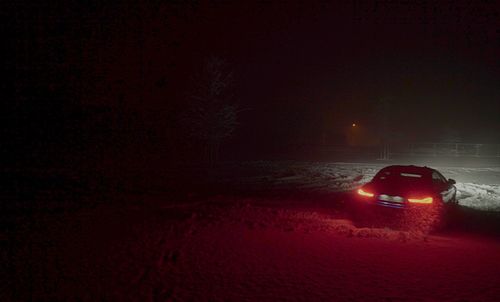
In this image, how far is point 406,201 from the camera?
328 inches

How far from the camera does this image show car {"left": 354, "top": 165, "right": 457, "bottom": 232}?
837 centimetres

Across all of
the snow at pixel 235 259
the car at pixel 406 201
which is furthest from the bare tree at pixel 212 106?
the car at pixel 406 201

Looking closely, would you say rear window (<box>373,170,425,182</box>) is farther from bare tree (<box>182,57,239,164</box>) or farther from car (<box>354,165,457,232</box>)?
bare tree (<box>182,57,239,164</box>)

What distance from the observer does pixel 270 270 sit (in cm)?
599

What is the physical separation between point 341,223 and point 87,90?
43948 mm

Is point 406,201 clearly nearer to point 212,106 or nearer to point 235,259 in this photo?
point 235,259

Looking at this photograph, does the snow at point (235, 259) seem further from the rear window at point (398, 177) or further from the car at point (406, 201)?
the rear window at point (398, 177)

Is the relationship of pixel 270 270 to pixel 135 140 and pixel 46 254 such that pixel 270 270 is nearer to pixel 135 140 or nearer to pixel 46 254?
pixel 46 254

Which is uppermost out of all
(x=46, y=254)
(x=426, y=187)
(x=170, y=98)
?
(x=170, y=98)

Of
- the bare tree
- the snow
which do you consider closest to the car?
the snow

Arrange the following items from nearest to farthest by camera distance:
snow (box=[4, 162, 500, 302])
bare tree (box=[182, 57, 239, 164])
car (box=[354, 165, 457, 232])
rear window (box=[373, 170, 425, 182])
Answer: snow (box=[4, 162, 500, 302]) < car (box=[354, 165, 457, 232]) < rear window (box=[373, 170, 425, 182]) < bare tree (box=[182, 57, 239, 164])

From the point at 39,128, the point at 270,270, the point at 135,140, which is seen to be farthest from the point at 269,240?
the point at 39,128

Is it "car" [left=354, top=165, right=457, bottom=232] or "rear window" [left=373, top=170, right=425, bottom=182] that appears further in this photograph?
"rear window" [left=373, top=170, right=425, bottom=182]

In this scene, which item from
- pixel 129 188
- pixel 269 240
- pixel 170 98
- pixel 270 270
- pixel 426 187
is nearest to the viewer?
pixel 270 270
